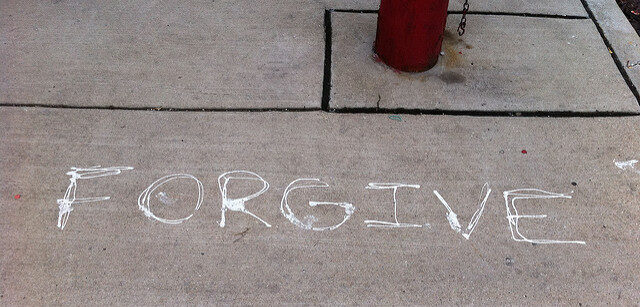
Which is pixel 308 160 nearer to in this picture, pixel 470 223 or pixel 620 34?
pixel 470 223

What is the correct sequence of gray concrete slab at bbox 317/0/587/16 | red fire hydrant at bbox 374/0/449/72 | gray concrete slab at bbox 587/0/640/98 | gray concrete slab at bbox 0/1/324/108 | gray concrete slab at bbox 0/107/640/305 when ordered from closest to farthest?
gray concrete slab at bbox 0/107/640/305 < red fire hydrant at bbox 374/0/449/72 < gray concrete slab at bbox 0/1/324/108 < gray concrete slab at bbox 587/0/640/98 < gray concrete slab at bbox 317/0/587/16

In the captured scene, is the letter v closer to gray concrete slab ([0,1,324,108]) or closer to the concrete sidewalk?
the concrete sidewalk

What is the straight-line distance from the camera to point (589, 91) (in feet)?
9.60

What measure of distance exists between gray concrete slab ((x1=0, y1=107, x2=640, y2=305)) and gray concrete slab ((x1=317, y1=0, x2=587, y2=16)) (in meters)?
1.25

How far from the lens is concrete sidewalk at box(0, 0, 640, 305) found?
2.06m

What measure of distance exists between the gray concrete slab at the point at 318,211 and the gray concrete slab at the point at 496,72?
6.4 inches

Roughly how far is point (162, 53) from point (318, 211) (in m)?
1.71

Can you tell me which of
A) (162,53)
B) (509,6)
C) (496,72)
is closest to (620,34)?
(509,6)

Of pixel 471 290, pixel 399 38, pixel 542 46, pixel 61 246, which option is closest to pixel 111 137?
pixel 61 246

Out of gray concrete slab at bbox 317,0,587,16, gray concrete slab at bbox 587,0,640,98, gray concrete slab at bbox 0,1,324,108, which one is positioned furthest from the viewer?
gray concrete slab at bbox 317,0,587,16

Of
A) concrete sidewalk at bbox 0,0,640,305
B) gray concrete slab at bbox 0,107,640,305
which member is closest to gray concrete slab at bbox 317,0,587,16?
concrete sidewalk at bbox 0,0,640,305

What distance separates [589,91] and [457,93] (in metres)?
0.87

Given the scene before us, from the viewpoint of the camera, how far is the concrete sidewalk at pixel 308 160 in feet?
6.77

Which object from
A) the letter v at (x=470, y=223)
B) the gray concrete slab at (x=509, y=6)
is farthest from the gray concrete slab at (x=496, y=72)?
the letter v at (x=470, y=223)
